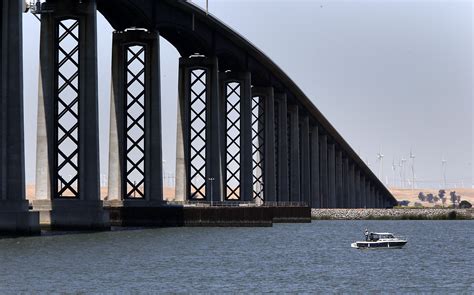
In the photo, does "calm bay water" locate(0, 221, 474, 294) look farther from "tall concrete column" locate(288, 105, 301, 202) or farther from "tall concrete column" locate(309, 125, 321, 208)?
"tall concrete column" locate(309, 125, 321, 208)

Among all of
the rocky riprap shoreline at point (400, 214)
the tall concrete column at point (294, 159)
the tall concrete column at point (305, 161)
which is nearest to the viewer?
the tall concrete column at point (294, 159)

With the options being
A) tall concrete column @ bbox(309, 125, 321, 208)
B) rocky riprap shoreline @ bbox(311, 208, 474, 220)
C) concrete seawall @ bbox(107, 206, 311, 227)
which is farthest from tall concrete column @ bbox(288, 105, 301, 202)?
concrete seawall @ bbox(107, 206, 311, 227)

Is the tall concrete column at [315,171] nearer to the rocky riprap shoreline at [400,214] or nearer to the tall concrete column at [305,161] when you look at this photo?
the tall concrete column at [305,161]

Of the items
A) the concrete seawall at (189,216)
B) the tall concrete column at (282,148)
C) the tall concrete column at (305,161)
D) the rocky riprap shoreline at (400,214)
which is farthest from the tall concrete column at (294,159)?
the concrete seawall at (189,216)

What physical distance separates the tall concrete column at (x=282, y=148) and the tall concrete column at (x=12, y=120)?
299ft

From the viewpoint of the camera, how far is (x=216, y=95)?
121312 mm

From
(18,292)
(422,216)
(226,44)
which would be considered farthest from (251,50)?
(18,292)

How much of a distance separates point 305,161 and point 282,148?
25506mm

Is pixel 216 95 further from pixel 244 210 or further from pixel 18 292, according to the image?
pixel 18 292

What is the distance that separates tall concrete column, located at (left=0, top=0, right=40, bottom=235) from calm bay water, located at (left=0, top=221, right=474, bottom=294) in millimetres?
2678

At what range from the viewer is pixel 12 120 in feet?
238

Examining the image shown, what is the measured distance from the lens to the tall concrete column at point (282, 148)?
162000 mm

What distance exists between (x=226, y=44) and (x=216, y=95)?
8693 mm

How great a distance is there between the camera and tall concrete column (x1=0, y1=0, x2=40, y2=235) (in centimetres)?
7188
